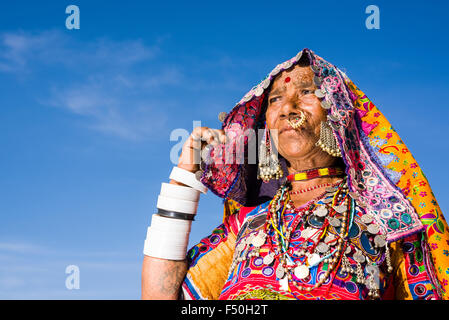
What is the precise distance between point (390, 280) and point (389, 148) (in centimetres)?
114

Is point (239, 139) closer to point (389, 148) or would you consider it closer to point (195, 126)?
point (195, 126)

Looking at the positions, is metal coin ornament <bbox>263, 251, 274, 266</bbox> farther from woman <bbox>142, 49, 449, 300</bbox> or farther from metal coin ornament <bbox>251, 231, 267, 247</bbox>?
metal coin ornament <bbox>251, 231, 267, 247</bbox>

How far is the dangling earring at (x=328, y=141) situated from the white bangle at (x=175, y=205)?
1.28m

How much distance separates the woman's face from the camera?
4633 millimetres

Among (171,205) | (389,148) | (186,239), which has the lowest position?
(186,239)

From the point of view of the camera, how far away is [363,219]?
4.33 metres

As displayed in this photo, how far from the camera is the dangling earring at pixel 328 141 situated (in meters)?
4.60

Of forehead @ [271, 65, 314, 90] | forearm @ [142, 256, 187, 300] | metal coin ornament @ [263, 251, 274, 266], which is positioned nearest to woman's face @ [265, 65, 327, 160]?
forehead @ [271, 65, 314, 90]

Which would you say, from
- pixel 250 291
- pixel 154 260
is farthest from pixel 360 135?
pixel 154 260

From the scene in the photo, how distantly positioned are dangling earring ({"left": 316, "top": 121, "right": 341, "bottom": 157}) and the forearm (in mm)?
1691

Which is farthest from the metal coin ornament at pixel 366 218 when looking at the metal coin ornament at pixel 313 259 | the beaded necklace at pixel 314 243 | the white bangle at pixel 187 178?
the white bangle at pixel 187 178

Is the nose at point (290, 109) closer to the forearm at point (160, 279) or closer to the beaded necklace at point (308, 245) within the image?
the beaded necklace at point (308, 245)

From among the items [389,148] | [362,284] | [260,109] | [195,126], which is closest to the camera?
[362,284]

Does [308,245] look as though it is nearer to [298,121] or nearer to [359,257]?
[359,257]
